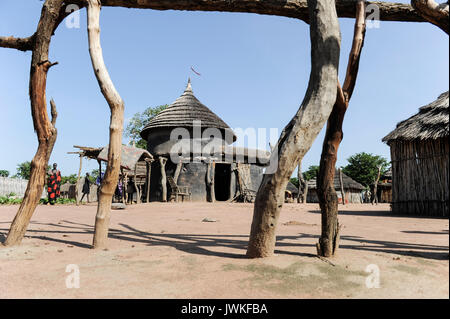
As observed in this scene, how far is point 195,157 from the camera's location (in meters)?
16.4

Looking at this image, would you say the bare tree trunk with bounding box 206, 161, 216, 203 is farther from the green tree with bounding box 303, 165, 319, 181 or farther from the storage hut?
the green tree with bounding box 303, 165, 319, 181

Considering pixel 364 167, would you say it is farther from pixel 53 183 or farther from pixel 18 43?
pixel 18 43

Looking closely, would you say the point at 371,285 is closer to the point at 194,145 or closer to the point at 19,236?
the point at 19,236

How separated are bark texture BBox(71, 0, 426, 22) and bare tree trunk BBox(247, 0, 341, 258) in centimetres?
109

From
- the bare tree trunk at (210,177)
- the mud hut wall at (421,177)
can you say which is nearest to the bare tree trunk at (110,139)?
the mud hut wall at (421,177)

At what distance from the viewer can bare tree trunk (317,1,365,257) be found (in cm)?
304

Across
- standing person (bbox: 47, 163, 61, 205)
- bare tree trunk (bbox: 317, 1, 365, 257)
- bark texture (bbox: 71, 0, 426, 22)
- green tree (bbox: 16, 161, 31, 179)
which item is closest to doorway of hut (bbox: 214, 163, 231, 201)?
standing person (bbox: 47, 163, 61, 205)

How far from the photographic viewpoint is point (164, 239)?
440 cm

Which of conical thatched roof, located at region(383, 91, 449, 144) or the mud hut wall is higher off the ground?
conical thatched roof, located at region(383, 91, 449, 144)

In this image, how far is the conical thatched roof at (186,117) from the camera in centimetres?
1733

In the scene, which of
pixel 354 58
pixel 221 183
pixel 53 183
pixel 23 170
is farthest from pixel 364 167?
pixel 23 170

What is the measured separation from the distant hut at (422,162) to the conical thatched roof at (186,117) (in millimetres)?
9936
